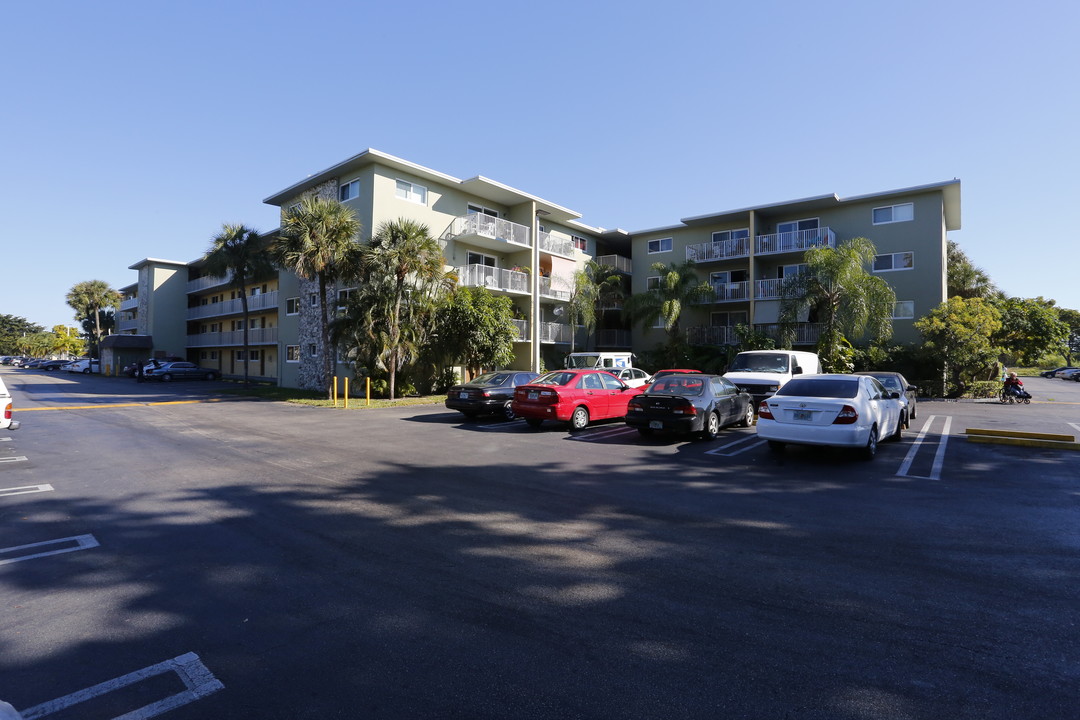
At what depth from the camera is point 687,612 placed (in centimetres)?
390

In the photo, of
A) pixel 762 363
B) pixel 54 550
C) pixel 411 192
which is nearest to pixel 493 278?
pixel 411 192

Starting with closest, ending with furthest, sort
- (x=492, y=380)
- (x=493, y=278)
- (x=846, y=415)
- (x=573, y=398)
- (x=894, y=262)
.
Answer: (x=846, y=415)
(x=573, y=398)
(x=492, y=380)
(x=894, y=262)
(x=493, y=278)

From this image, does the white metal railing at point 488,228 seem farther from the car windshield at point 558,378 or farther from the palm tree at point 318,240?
the car windshield at point 558,378

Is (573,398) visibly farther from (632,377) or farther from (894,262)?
(894,262)

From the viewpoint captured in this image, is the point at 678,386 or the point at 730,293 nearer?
the point at 678,386

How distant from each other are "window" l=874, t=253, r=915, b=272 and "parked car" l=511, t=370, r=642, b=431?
20.8m

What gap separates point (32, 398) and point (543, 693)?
31.9 metres

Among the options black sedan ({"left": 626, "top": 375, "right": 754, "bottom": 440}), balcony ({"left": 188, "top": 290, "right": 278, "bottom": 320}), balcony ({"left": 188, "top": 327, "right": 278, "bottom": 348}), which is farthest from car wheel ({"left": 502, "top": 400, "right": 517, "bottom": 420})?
balcony ({"left": 188, "top": 327, "right": 278, "bottom": 348})

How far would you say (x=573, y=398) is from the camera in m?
13.9

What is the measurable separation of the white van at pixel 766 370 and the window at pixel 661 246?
1799 cm

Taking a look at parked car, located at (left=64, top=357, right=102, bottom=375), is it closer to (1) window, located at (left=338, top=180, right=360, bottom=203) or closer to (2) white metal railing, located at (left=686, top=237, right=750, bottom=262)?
(1) window, located at (left=338, top=180, right=360, bottom=203)

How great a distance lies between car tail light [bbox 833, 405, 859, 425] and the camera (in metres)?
9.24

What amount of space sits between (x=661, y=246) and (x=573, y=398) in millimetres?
24334

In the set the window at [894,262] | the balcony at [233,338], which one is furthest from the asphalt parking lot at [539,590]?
the balcony at [233,338]
